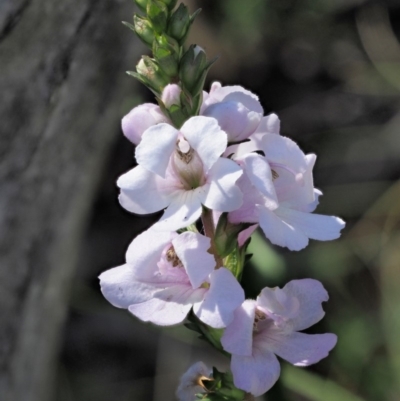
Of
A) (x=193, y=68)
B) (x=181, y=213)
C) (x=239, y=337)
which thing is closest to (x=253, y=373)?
(x=239, y=337)

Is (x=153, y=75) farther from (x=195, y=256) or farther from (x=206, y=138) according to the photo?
(x=195, y=256)

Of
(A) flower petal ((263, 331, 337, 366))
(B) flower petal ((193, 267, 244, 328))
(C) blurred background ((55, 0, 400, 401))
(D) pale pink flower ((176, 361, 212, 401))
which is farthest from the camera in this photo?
(C) blurred background ((55, 0, 400, 401))

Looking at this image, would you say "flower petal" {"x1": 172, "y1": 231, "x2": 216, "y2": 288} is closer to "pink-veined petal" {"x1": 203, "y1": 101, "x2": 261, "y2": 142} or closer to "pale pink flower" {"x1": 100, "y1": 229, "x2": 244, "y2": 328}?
"pale pink flower" {"x1": 100, "y1": 229, "x2": 244, "y2": 328}

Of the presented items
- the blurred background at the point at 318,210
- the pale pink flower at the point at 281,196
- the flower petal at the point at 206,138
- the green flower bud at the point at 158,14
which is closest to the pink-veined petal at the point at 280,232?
the pale pink flower at the point at 281,196

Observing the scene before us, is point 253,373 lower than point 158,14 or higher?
lower

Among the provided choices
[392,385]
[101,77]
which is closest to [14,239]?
[101,77]

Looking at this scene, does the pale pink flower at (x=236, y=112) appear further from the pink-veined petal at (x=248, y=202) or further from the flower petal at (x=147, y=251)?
the flower petal at (x=147, y=251)

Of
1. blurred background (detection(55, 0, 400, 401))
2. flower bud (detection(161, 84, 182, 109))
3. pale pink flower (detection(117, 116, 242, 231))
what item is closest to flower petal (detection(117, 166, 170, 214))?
pale pink flower (detection(117, 116, 242, 231))
